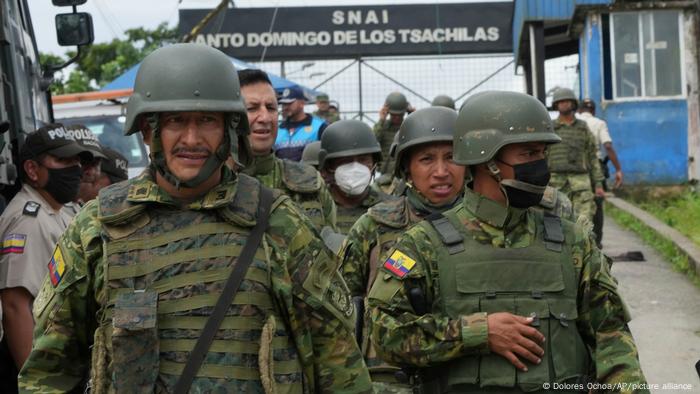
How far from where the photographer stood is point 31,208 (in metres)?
5.68

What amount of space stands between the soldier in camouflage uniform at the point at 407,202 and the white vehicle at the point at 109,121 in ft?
20.3

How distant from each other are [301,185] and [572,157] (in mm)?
7240

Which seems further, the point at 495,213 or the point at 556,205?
the point at 556,205

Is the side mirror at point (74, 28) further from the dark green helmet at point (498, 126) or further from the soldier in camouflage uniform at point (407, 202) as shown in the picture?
the dark green helmet at point (498, 126)

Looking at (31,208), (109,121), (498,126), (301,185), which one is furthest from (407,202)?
(109,121)

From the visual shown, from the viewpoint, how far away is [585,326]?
3979 mm

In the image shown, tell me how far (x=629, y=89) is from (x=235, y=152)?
61.2 ft

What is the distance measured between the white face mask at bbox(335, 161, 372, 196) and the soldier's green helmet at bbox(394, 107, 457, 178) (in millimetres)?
1231

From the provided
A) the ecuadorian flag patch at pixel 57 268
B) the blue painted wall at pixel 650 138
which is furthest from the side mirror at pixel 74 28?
the blue painted wall at pixel 650 138

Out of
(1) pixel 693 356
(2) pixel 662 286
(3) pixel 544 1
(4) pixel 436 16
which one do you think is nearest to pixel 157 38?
(4) pixel 436 16

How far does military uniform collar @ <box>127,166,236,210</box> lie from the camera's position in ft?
10.5

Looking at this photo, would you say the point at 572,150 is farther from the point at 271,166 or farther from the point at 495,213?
the point at 495,213

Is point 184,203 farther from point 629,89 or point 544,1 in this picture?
point 544,1

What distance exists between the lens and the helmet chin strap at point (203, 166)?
3199 millimetres
